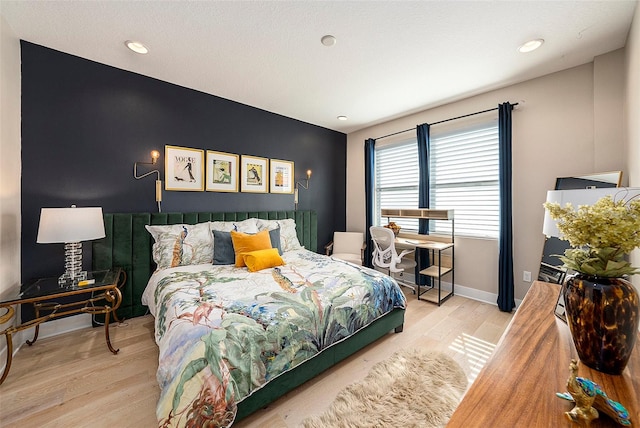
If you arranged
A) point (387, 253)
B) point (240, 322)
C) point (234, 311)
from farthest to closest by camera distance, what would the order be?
point (387, 253), point (234, 311), point (240, 322)

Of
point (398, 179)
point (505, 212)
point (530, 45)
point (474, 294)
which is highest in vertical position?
point (530, 45)

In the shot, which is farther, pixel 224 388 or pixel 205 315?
pixel 205 315

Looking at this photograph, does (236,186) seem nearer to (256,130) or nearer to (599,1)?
(256,130)

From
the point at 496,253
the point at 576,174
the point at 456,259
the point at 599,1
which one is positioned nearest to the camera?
the point at 599,1

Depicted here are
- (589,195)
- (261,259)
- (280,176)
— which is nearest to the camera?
(589,195)

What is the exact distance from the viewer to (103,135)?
261cm

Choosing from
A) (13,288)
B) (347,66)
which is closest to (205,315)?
(13,288)

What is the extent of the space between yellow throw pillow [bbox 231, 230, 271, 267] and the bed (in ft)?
0.07

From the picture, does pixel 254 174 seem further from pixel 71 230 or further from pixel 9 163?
pixel 9 163

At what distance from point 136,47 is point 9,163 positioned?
1.44 m

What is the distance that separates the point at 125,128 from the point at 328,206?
3167 millimetres

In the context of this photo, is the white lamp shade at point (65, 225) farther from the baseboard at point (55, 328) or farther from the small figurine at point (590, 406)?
the small figurine at point (590, 406)

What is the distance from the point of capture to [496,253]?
10.4 feet

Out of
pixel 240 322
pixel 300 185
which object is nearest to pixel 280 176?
pixel 300 185
